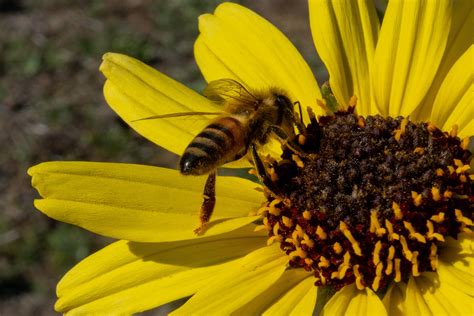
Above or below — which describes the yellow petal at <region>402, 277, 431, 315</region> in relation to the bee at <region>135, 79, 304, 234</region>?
below

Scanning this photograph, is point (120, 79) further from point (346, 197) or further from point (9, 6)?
point (9, 6)

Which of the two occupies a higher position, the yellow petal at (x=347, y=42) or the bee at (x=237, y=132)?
the yellow petal at (x=347, y=42)

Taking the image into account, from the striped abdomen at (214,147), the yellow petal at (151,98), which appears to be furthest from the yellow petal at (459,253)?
the yellow petal at (151,98)

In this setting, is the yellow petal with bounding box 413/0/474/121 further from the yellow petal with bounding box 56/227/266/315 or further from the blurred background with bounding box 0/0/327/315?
the blurred background with bounding box 0/0/327/315

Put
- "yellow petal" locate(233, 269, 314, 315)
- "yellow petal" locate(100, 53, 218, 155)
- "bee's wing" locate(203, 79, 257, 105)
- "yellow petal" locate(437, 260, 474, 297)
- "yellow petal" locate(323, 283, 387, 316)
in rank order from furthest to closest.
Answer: "yellow petal" locate(100, 53, 218, 155) < "bee's wing" locate(203, 79, 257, 105) < "yellow petal" locate(233, 269, 314, 315) < "yellow petal" locate(323, 283, 387, 316) < "yellow petal" locate(437, 260, 474, 297)

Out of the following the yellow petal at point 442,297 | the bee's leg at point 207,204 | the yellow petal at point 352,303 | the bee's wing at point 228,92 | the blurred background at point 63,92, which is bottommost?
the yellow petal at point 442,297

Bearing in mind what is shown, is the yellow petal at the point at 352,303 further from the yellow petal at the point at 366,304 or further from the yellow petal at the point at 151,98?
the yellow petal at the point at 151,98

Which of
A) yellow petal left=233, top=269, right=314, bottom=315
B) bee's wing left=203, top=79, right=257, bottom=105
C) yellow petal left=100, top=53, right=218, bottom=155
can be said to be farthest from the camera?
yellow petal left=100, top=53, right=218, bottom=155

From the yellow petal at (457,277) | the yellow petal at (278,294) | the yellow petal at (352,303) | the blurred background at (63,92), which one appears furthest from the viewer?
the blurred background at (63,92)

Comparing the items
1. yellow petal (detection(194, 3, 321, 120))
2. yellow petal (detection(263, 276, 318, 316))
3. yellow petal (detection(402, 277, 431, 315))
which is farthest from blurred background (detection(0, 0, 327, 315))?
yellow petal (detection(402, 277, 431, 315))
